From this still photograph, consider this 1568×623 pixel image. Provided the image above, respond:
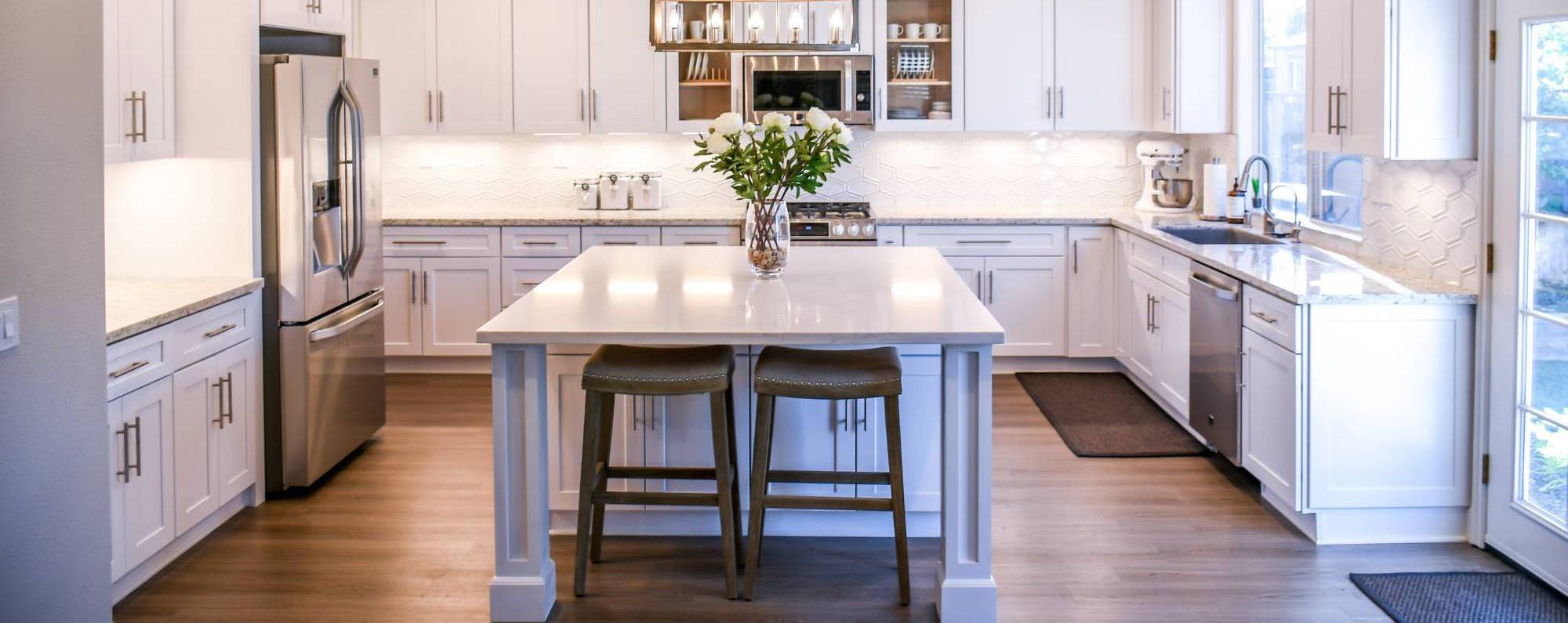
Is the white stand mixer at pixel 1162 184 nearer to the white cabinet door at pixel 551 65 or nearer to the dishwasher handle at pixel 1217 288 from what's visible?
the dishwasher handle at pixel 1217 288

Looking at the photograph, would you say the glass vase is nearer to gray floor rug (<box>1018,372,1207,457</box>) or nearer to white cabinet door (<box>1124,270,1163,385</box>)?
gray floor rug (<box>1018,372,1207,457</box>)

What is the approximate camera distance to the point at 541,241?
280 inches

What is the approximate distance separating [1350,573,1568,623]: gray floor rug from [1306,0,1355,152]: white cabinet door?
1.51m

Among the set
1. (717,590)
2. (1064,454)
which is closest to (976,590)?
(717,590)

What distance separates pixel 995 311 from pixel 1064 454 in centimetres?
172

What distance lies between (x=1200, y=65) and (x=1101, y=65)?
24.9 inches

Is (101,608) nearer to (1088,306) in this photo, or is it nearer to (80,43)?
(80,43)

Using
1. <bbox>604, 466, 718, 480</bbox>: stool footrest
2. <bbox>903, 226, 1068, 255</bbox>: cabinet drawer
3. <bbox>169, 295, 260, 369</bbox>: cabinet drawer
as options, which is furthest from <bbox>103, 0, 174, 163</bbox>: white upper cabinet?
<bbox>903, 226, 1068, 255</bbox>: cabinet drawer

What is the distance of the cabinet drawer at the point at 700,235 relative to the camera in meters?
7.10

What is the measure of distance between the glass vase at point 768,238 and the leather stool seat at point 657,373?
0.61 meters

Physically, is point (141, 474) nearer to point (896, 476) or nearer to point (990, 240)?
point (896, 476)

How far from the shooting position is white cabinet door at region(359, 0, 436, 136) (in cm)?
725

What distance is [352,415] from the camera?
546 cm

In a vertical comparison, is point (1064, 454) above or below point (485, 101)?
below
